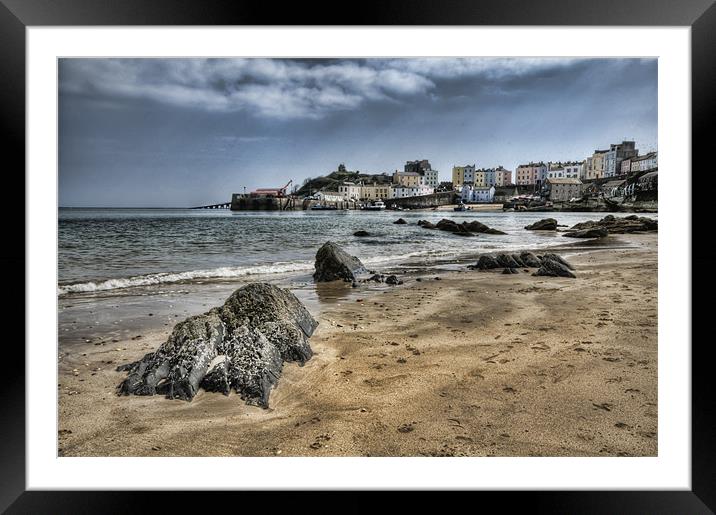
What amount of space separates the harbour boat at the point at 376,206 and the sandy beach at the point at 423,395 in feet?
5.16

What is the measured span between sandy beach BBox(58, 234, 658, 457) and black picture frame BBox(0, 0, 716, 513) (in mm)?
229

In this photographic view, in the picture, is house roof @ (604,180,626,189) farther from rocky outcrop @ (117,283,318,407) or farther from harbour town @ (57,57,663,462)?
rocky outcrop @ (117,283,318,407)

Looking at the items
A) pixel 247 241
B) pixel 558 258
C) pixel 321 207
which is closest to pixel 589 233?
pixel 558 258

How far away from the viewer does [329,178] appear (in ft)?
14.1

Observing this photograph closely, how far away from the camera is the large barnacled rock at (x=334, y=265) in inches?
158

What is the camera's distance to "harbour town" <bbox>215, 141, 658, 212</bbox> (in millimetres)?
3852

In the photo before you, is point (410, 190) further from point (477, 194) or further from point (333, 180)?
point (333, 180)

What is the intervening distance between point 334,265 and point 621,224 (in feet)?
8.99

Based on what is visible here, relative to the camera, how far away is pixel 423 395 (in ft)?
7.00

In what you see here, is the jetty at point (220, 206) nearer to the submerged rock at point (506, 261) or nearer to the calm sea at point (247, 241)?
the calm sea at point (247, 241)

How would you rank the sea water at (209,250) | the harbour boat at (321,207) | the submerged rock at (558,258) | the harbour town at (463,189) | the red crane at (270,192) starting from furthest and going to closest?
the harbour boat at (321,207) < the red crane at (270,192) < the submerged rock at (558,258) < the harbour town at (463,189) < the sea water at (209,250)

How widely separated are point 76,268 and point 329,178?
95.9 inches
